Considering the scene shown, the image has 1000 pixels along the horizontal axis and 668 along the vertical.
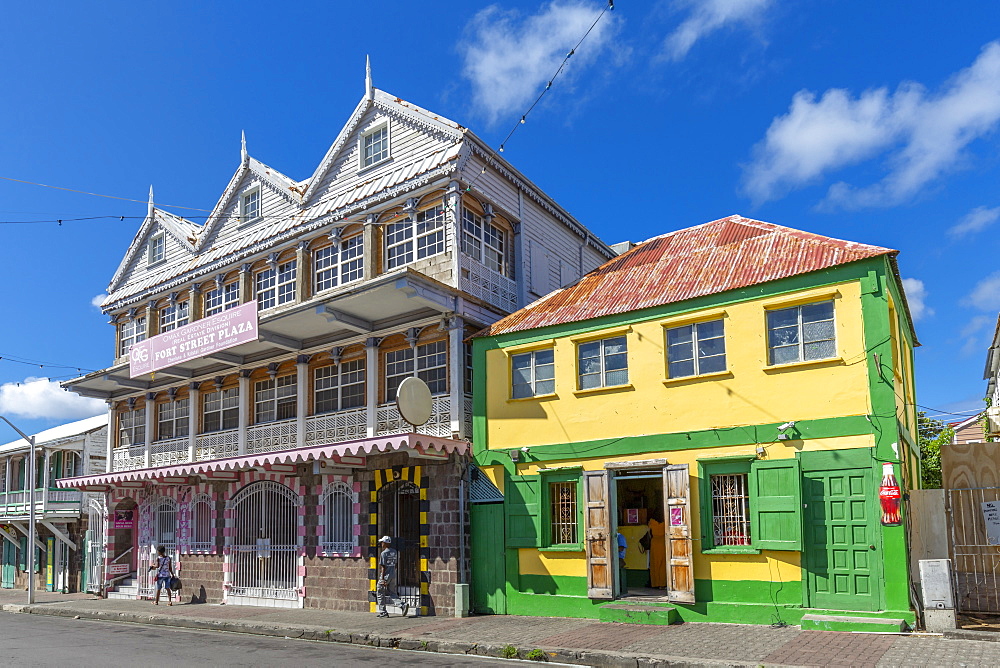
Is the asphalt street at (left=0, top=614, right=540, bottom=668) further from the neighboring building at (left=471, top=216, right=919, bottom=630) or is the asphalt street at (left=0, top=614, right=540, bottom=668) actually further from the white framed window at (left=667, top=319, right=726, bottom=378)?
the white framed window at (left=667, top=319, right=726, bottom=378)

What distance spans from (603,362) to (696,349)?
6.52 ft

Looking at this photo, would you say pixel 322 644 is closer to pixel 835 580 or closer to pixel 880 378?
pixel 835 580

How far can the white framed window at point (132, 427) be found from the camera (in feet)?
90.4

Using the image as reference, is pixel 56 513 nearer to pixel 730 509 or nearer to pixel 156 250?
pixel 156 250

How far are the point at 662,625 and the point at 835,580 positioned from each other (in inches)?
117

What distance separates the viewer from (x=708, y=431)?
14.8 meters

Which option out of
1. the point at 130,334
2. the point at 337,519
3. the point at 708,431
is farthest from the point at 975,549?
the point at 130,334

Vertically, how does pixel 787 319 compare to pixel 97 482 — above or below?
above

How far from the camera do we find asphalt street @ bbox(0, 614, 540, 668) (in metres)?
12.2

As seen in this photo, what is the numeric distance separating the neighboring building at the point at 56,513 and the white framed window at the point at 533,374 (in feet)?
57.0

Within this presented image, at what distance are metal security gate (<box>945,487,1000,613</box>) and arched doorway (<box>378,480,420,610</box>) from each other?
10764 millimetres

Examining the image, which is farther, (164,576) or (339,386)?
(164,576)

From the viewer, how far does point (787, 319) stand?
1452 centimetres

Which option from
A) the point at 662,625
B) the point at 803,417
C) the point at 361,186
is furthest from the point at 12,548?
the point at 803,417
